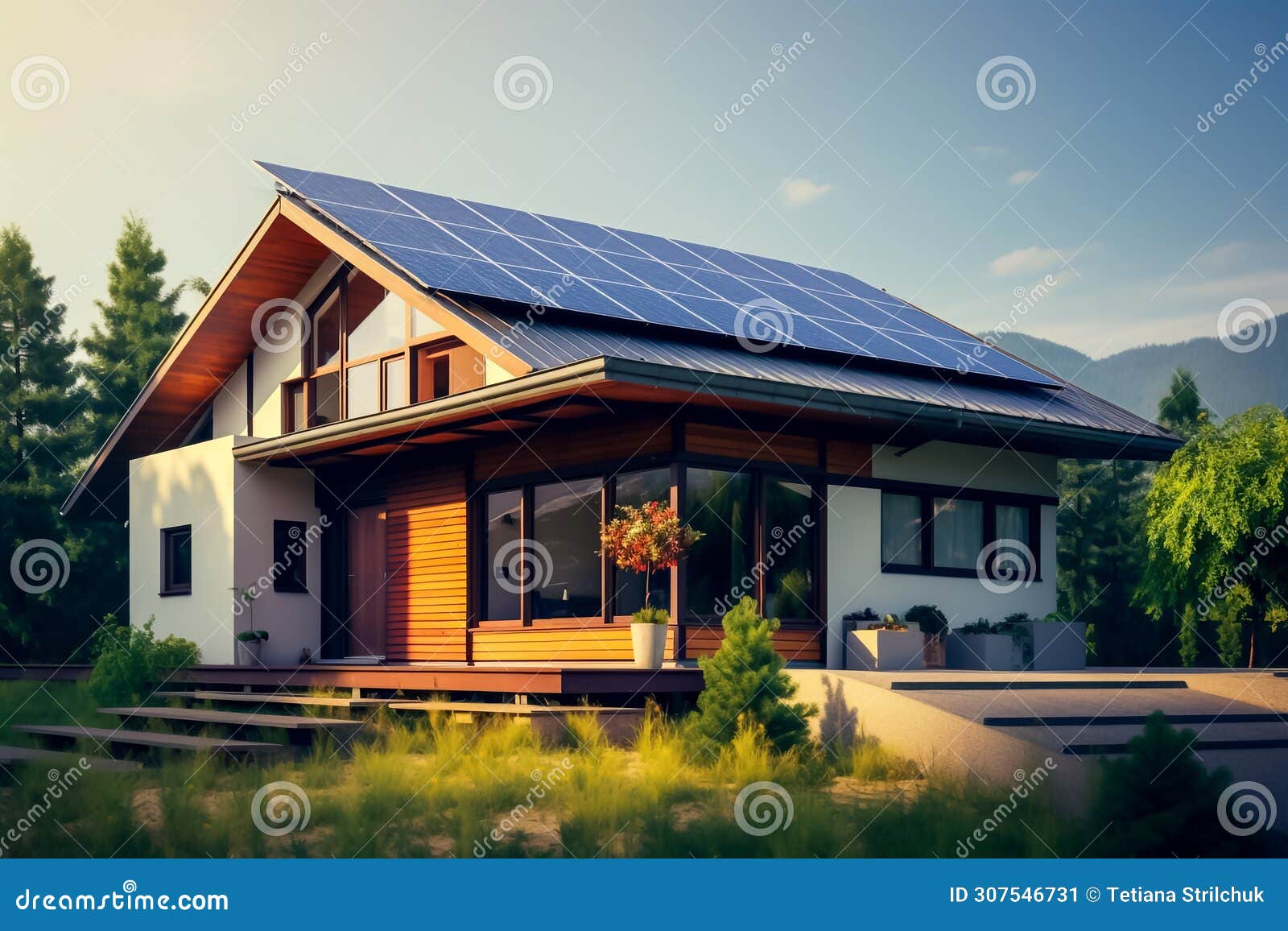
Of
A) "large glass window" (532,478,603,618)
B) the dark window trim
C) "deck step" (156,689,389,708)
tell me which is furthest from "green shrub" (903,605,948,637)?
"deck step" (156,689,389,708)

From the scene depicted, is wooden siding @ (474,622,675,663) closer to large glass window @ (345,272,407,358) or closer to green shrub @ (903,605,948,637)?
green shrub @ (903,605,948,637)

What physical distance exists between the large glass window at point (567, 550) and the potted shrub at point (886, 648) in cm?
288

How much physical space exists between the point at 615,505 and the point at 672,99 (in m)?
6.22

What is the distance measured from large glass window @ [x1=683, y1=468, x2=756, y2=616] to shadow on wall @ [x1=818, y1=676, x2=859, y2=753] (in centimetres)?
271

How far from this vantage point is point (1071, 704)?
10609mm

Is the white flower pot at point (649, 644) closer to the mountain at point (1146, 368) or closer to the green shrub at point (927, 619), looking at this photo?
the green shrub at point (927, 619)

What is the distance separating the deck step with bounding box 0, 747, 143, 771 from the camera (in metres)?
10.4

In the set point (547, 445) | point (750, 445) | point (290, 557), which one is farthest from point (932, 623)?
A: point (290, 557)

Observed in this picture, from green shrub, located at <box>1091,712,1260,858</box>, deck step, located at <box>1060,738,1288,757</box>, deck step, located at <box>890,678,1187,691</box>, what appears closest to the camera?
green shrub, located at <box>1091,712,1260,858</box>

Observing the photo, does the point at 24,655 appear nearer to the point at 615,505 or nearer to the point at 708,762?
Result: the point at 615,505

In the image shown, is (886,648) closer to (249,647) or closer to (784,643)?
(784,643)

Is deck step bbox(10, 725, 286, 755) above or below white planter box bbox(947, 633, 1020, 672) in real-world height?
below

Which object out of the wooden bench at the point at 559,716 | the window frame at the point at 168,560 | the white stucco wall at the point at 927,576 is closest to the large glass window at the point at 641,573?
the wooden bench at the point at 559,716

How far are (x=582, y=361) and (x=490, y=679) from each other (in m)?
3.28
